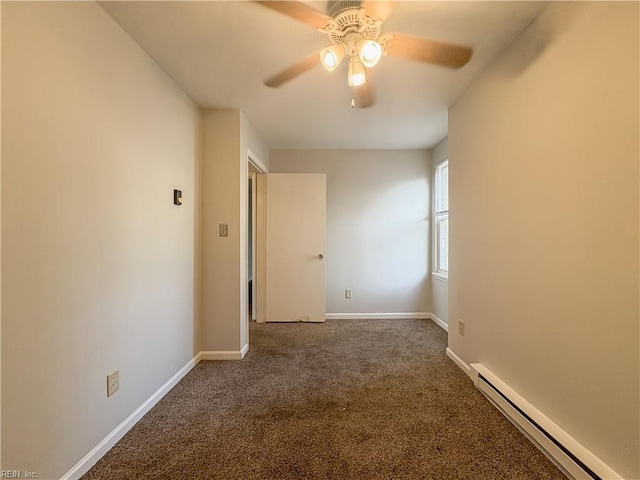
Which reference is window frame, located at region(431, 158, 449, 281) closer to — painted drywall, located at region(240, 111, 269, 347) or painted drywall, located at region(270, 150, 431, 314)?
painted drywall, located at region(270, 150, 431, 314)

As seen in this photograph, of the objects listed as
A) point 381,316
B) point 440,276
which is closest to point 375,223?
point 440,276

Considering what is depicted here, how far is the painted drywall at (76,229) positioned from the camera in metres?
1.15

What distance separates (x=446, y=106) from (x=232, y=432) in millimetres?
2946

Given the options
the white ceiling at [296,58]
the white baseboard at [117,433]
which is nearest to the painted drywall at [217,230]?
the white ceiling at [296,58]

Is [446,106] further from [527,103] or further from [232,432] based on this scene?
[232,432]

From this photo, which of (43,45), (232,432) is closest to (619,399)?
(232,432)

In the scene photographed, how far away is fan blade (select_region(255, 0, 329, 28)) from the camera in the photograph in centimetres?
153

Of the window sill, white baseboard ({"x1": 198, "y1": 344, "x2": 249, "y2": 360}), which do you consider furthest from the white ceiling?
white baseboard ({"x1": 198, "y1": 344, "x2": 249, "y2": 360})

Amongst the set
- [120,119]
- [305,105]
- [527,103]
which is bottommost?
[120,119]

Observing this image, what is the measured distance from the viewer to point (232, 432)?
1.77 metres

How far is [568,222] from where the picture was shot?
4.76ft

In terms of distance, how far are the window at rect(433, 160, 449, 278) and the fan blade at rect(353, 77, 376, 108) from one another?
1564 millimetres

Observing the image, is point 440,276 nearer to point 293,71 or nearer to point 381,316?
point 381,316

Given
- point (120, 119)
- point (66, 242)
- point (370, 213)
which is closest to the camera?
point (66, 242)
